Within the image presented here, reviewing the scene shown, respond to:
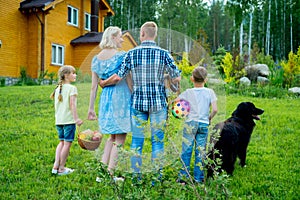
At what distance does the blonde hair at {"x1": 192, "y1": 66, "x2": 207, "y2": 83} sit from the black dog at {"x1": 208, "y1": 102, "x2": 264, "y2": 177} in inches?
45.4

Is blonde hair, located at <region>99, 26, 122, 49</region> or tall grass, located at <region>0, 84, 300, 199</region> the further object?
blonde hair, located at <region>99, 26, 122, 49</region>

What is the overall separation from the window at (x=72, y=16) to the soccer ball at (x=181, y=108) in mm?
19612

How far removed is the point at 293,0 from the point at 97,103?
131 feet

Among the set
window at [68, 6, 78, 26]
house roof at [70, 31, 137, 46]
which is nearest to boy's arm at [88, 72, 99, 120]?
house roof at [70, 31, 137, 46]

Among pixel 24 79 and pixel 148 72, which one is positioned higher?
pixel 24 79

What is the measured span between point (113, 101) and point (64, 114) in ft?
5.56

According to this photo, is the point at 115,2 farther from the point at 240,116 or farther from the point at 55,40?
the point at 240,116

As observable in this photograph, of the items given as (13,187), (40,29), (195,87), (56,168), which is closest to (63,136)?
(56,168)

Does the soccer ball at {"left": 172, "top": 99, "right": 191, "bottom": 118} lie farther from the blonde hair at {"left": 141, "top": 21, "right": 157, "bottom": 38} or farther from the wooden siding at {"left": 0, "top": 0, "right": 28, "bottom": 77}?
the wooden siding at {"left": 0, "top": 0, "right": 28, "bottom": 77}

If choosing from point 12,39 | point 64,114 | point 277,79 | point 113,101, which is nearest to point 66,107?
point 64,114

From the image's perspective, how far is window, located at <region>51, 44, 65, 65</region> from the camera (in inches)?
795

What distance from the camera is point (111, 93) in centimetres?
317

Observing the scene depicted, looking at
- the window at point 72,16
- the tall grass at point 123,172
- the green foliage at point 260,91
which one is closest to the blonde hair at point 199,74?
the tall grass at point 123,172

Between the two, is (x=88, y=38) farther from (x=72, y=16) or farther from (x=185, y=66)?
(x=185, y=66)
